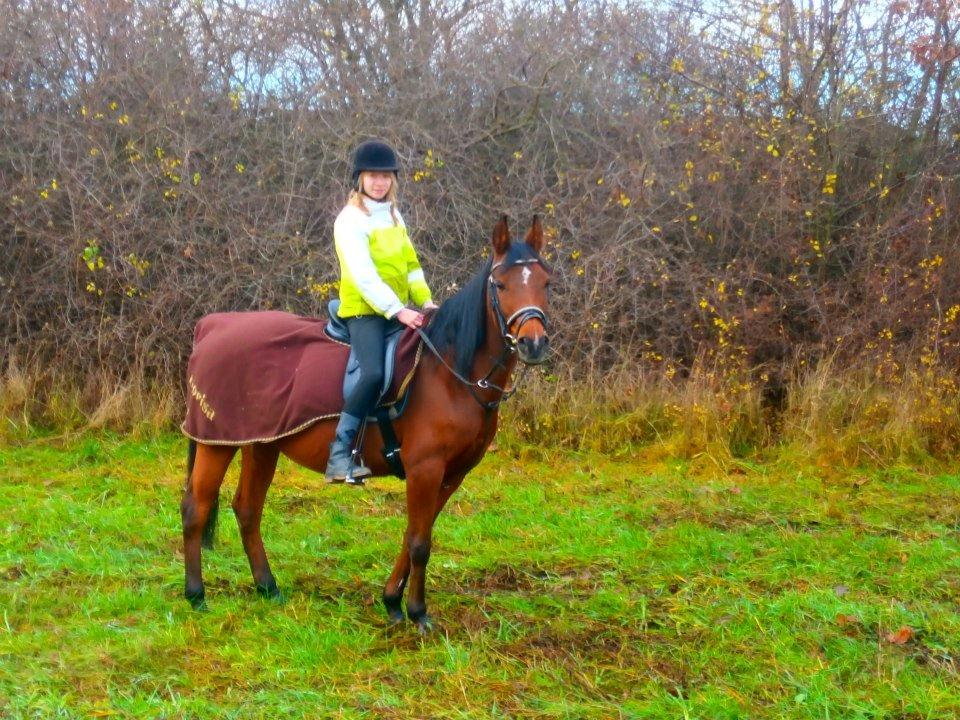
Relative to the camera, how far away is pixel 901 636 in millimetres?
5004

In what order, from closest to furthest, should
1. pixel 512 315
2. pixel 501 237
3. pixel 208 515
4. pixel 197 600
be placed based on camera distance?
pixel 512 315 → pixel 501 237 → pixel 197 600 → pixel 208 515

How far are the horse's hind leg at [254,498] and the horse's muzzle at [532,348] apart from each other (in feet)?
6.31

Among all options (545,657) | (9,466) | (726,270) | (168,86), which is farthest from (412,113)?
(545,657)

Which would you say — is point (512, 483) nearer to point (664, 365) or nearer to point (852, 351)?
point (664, 365)

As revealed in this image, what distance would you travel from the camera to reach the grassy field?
445cm

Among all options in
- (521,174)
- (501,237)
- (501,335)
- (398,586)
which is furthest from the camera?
(521,174)

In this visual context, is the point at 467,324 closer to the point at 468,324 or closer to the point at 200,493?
the point at 468,324

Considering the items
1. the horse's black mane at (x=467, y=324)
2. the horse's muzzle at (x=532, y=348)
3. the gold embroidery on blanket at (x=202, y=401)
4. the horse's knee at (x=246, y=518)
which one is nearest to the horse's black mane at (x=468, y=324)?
the horse's black mane at (x=467, y=324)

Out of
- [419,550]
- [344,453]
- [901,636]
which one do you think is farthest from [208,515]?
[901,636]

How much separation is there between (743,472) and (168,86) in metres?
7.44

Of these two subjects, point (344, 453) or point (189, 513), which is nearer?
point (344, 453)

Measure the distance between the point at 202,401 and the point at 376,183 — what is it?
1609 millimetres

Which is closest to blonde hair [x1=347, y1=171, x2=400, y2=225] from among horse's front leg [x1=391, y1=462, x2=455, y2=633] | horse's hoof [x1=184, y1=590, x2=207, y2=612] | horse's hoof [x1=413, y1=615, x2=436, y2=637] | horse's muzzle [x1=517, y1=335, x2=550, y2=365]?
horse's muzzle [x1=517, y1=335, x2=550, y2=365]

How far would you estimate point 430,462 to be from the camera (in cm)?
532
